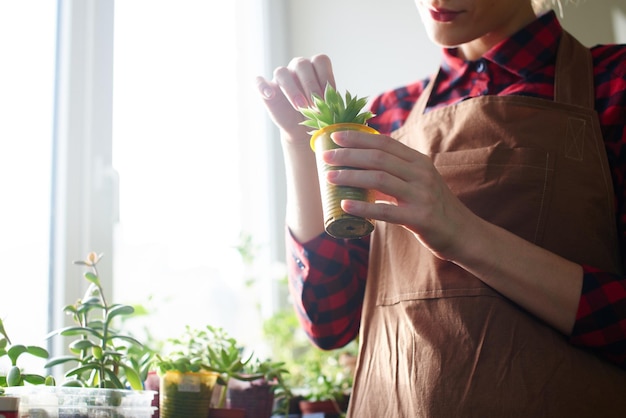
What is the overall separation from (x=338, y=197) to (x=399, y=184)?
8cm

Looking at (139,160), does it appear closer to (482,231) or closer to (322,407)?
(322,407)

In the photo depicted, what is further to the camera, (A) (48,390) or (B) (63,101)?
(B) (63,101)

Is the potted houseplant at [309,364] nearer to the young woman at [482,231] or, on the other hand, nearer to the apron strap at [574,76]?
the young woman at [482,231]

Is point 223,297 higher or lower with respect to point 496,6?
lower

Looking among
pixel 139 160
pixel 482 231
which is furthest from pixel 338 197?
pixel 139 160

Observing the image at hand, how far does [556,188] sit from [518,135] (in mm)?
111

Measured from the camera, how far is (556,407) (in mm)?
985

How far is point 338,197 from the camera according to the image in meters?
0.89

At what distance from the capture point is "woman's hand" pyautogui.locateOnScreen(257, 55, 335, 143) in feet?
3.63

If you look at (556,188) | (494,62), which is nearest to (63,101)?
(494,62)

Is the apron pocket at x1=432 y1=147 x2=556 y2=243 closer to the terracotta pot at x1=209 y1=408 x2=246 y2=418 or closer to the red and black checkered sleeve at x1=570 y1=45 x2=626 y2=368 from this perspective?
the red and black checkered sleeve at x1=570 y1=45 x2=626 y2=368

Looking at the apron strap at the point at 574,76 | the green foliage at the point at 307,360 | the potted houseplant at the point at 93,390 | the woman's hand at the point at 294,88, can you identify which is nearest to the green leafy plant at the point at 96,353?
the potted houseplant at the point at 93,390

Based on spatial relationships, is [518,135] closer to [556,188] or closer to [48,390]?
[556,188]

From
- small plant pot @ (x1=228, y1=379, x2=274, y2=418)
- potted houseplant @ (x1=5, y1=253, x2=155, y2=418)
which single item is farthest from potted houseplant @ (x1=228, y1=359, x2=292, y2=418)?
potted houseplant @ (x1=5, y1=253, x2=155, y2=418)
